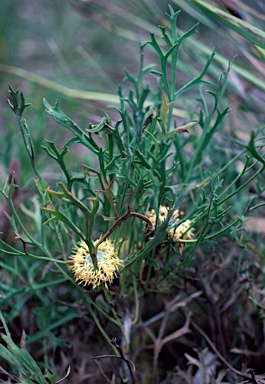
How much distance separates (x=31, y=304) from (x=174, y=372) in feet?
0.67

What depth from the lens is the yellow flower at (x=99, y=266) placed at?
0.41m

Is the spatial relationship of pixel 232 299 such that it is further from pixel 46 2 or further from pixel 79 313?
pixel 46 2

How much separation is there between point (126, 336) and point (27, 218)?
333 millimetres

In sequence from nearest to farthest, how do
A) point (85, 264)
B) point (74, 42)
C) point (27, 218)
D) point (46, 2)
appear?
point (85, 264)
point (27, 218)
point (74, 42)
point (46, 2)

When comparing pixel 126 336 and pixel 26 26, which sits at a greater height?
pixel 26 26

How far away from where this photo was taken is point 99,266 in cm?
41

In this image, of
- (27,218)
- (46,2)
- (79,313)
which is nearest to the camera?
(79,313)

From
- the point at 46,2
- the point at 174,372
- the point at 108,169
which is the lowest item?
the point at 174,372

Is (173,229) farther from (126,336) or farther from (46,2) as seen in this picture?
(46,2)

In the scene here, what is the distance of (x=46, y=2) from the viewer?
237 cm

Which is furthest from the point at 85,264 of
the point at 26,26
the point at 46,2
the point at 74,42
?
the point at 46,2

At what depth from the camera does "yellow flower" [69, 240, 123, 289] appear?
41cm

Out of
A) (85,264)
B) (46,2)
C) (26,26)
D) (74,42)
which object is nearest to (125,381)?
(85,264)

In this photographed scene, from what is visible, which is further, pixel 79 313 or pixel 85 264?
pixel 79 313
